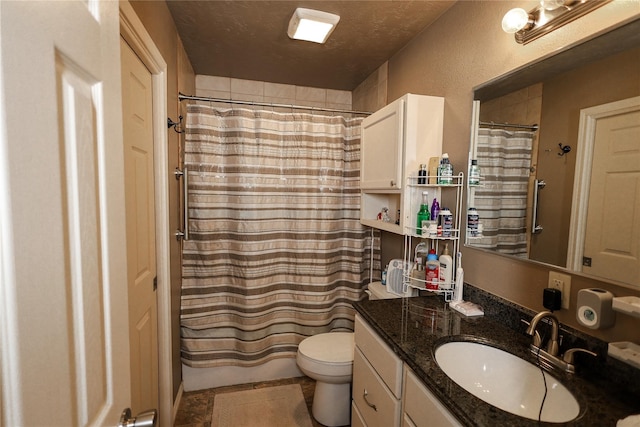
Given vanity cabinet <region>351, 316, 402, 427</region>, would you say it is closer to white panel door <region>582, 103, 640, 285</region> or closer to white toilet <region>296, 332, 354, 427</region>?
white toilet <region>296, 332, 354, 427</region>

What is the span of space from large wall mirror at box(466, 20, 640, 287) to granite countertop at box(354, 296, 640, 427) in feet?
1.05

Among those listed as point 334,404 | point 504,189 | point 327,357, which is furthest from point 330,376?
point 504,189

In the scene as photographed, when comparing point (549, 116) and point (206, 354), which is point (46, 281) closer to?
point (549, 116)

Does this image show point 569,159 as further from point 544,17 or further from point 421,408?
point 421,408

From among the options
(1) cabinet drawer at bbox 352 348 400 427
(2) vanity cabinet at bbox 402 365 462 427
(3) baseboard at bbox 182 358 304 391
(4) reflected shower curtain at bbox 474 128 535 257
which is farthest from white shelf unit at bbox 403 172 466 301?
(3) baseboard at bbox 182 358 304 391

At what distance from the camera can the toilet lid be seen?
5.90 feet

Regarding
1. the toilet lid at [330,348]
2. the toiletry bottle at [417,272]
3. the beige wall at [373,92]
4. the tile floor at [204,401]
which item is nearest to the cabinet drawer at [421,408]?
the toiletry bottle at [417,272]

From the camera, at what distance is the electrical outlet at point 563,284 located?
1060 millimetres

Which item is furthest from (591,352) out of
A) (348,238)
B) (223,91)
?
(223,91)

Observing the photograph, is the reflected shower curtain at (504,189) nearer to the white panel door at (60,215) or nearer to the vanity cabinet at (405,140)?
the vanity cabinet at (405,140)

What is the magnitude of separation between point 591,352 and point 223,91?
2.93 metres

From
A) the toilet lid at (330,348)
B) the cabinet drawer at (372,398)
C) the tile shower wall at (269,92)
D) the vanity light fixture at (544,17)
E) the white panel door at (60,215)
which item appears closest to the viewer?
the white panel door at (60,215)

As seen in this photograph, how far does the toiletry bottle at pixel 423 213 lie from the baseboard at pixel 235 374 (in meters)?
1.48

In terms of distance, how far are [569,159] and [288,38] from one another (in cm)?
173
